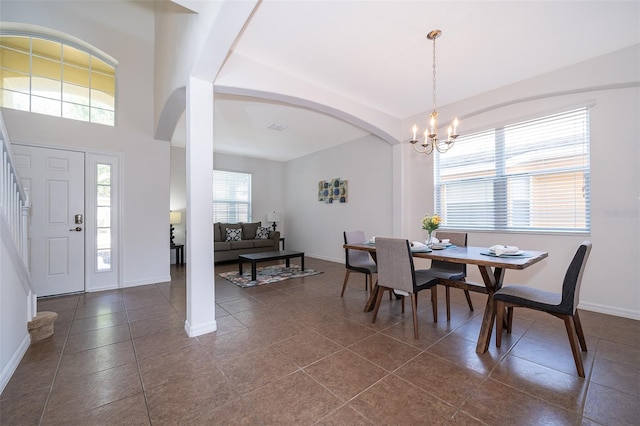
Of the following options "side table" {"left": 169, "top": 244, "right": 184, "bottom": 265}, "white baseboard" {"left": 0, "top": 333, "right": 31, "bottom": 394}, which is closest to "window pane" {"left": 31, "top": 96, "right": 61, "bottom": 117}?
"white baseboard" {"left": 0, "top": 333, "right": 31, "bottom": 394}

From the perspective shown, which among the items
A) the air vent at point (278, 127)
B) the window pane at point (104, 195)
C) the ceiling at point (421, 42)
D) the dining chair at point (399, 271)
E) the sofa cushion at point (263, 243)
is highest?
the ceiling at point (421, 42)

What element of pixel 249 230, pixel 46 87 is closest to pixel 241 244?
pixel 249 230

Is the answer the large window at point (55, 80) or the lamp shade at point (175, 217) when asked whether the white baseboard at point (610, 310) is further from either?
the lamp shade at point (175, 217)

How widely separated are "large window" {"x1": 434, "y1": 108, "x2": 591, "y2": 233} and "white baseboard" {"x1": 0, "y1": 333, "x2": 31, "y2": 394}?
4.86 metres

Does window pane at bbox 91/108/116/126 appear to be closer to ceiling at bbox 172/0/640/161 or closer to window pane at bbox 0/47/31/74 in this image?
window pane at bbox 0/47/31/74

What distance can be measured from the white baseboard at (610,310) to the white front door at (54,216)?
6374 millimetres

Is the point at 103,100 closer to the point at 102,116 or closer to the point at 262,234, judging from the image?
the point at 102,116

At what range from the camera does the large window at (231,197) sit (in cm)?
682

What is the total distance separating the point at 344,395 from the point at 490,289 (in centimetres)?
162

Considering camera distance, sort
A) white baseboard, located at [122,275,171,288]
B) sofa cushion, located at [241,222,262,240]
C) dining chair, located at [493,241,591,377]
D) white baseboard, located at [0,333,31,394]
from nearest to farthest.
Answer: white baseboard, located at [0,333,31,394] < dining chair, located at [493,241,591,377] < white baseboard, located at [122,275,171,288] < sofa cushion, located at [241,222,262,240]

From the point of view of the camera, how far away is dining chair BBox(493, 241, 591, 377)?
1.77m

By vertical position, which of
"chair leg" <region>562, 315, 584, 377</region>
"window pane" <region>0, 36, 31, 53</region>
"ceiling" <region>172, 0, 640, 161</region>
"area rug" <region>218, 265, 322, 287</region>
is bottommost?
"area rug" <region>218, 265, 322, 287</region>

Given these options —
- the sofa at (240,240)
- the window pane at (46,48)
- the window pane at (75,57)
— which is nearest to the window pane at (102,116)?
the window pane at (75,57)

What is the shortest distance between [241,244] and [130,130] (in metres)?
3.08
